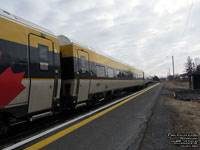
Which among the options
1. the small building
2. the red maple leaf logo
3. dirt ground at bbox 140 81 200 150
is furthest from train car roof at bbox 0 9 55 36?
the small building

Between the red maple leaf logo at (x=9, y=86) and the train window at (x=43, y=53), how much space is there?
3.03 ft

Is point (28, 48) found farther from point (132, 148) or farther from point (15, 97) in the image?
point (132, 148)

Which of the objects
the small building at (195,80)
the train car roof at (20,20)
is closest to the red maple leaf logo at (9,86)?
the train car roof at (20,20)

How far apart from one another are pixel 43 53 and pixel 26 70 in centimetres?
84

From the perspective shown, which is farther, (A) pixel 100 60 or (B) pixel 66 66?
(A) pixel 100 60

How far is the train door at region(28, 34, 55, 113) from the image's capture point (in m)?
3.82

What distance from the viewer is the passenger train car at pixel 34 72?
323cm

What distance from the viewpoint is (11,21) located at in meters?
3.44

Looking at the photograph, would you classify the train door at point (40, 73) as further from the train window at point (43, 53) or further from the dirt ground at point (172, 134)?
the dirt ground at point (172, 134)

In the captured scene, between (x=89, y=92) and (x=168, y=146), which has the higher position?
(x=89, y=92)

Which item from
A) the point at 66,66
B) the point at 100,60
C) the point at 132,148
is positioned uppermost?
the point at 100,60

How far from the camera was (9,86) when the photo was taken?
3.16 meters

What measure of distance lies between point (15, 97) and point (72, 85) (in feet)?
7.61

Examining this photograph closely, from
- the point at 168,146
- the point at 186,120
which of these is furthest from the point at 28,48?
the point at 186,120
